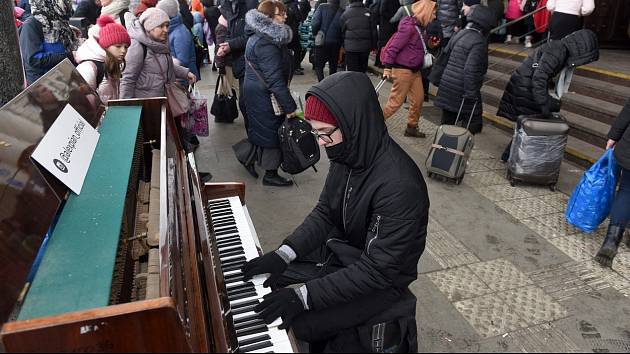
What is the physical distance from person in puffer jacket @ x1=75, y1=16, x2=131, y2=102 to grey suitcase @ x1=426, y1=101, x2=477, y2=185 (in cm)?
332

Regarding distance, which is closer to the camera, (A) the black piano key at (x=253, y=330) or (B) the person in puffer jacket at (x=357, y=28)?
(A) the black piano key at (x=253, y=330)

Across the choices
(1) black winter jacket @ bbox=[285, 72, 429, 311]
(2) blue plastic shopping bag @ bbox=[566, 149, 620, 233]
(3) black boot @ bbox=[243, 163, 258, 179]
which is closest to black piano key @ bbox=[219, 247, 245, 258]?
(1) black winter jacket @ bbox=[285, 72, 429, 311]

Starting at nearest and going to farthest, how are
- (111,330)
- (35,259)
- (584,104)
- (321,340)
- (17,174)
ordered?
(111,330) → (35,259) → (17,174) → (321,340) → (584,104)

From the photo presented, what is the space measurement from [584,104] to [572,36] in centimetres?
225

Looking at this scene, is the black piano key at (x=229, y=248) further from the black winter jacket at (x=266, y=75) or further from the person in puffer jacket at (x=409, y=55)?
the person in puffer jacket at (x=409, y=55)

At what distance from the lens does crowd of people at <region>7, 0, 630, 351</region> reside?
203 centimetres

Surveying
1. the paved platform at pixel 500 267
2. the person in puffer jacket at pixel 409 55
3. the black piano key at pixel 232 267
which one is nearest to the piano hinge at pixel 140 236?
the black piano key at pixel 232 267

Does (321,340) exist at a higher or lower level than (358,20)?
lower

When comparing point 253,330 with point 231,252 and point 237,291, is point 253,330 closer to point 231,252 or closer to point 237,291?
point 237,291

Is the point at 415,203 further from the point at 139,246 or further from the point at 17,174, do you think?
the point at 17,174

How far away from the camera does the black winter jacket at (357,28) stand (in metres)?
7.93

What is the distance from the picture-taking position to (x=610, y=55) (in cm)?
827

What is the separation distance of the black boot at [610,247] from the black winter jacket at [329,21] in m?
6.38

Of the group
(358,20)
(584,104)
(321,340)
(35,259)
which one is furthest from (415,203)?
(358,20)
